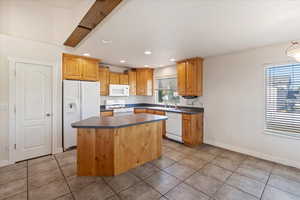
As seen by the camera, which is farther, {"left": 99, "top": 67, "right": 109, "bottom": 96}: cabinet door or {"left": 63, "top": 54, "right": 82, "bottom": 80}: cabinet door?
{"left": 99, "top": 67, "right": 109, "bottom": 96}: cabinet door

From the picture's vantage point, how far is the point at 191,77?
4.02 m

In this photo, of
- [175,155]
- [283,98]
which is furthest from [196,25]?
[175,155]

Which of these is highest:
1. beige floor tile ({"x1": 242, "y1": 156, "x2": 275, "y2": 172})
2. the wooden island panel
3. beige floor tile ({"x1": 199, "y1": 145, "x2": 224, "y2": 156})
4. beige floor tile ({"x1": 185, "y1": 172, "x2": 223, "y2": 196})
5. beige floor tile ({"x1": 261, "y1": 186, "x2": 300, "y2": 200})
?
the wooden island panel

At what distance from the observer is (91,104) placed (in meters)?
3.76

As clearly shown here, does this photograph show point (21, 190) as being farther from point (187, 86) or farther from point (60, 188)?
point (187, 86)

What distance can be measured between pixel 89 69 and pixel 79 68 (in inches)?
10.6

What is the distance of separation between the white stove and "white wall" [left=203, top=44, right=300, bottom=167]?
8.72ft

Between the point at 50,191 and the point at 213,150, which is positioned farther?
the point at 213,150

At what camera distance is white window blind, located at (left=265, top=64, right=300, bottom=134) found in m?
2.70

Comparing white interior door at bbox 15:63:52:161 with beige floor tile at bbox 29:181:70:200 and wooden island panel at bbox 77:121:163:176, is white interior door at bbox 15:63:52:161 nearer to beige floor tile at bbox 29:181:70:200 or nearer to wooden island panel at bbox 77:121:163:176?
beige floor tile at bbox 29:181:70:200

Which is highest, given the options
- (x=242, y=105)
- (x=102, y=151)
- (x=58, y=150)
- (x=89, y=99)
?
(x=89, y=99)

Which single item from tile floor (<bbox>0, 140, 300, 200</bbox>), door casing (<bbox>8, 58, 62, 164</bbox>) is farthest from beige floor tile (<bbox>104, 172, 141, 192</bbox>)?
door casing (<bbox>8, 58, 62, 164</bbox>)

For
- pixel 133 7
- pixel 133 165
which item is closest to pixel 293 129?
pixel 133 165

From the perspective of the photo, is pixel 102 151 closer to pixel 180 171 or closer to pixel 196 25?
pixel 180 171
